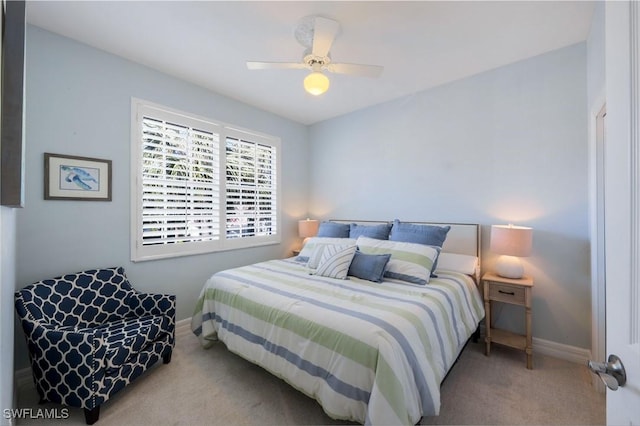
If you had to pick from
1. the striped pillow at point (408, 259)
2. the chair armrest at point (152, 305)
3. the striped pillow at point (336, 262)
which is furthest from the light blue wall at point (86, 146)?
the striped pillow at point (408, 259)

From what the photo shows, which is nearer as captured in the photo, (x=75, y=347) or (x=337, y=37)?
(x=75, y=347)

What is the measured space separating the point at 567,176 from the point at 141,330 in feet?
12.6

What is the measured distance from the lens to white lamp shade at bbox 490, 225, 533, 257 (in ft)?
7.45

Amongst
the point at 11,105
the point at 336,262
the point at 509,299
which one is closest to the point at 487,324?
the point at 509,299

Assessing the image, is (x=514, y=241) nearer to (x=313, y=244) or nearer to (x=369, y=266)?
(x=369, y=266)

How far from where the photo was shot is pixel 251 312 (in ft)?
6.40

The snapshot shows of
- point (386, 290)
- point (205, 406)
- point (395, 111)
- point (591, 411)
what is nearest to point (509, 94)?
point (395, 111)

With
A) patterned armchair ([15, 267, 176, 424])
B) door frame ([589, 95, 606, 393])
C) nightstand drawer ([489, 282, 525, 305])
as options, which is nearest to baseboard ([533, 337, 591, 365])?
door frame ([589, 95, 606, 393])

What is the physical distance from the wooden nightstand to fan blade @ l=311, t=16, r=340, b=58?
2459mm

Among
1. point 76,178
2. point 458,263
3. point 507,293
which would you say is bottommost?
point 507,293

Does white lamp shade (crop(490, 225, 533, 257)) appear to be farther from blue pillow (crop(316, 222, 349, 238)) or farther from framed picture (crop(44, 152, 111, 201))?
framed picture (crop(44, 152, 111, 201))

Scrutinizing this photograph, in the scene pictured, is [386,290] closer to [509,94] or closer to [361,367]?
[361,367]

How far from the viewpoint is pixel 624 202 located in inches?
24.5

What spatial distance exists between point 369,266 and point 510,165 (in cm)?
182
